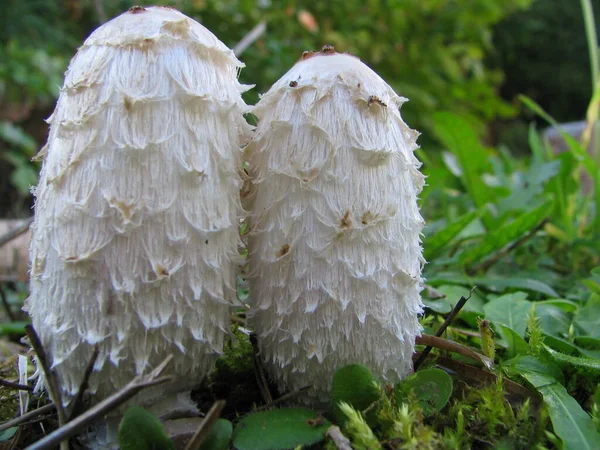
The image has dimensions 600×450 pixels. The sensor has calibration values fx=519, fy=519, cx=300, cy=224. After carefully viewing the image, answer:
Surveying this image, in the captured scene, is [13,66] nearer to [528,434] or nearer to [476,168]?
[476,168]

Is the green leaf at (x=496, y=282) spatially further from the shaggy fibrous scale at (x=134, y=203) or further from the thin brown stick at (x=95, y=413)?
the thin brown stick at (x=95, y=413)

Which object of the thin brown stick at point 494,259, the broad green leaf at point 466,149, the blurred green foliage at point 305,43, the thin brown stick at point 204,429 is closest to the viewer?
the thin brown stick at point 204,429

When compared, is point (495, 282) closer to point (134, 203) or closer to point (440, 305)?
point (440, 305)

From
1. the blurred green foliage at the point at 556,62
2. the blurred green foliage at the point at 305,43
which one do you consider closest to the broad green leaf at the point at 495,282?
the blurred green foliage at the point at 305,43

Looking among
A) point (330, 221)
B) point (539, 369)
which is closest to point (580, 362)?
point (539, 369)

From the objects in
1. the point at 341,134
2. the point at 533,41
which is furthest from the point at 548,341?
the point at 533,41

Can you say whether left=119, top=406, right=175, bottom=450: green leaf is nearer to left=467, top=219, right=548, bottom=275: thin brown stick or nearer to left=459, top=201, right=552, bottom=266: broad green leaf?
left=459, top=201, right=552, bottom=266: broad green leaf

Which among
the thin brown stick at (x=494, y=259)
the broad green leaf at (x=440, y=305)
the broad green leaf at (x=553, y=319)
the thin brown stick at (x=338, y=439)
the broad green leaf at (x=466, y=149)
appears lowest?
the thin brown stick at (x=338, y=439)
